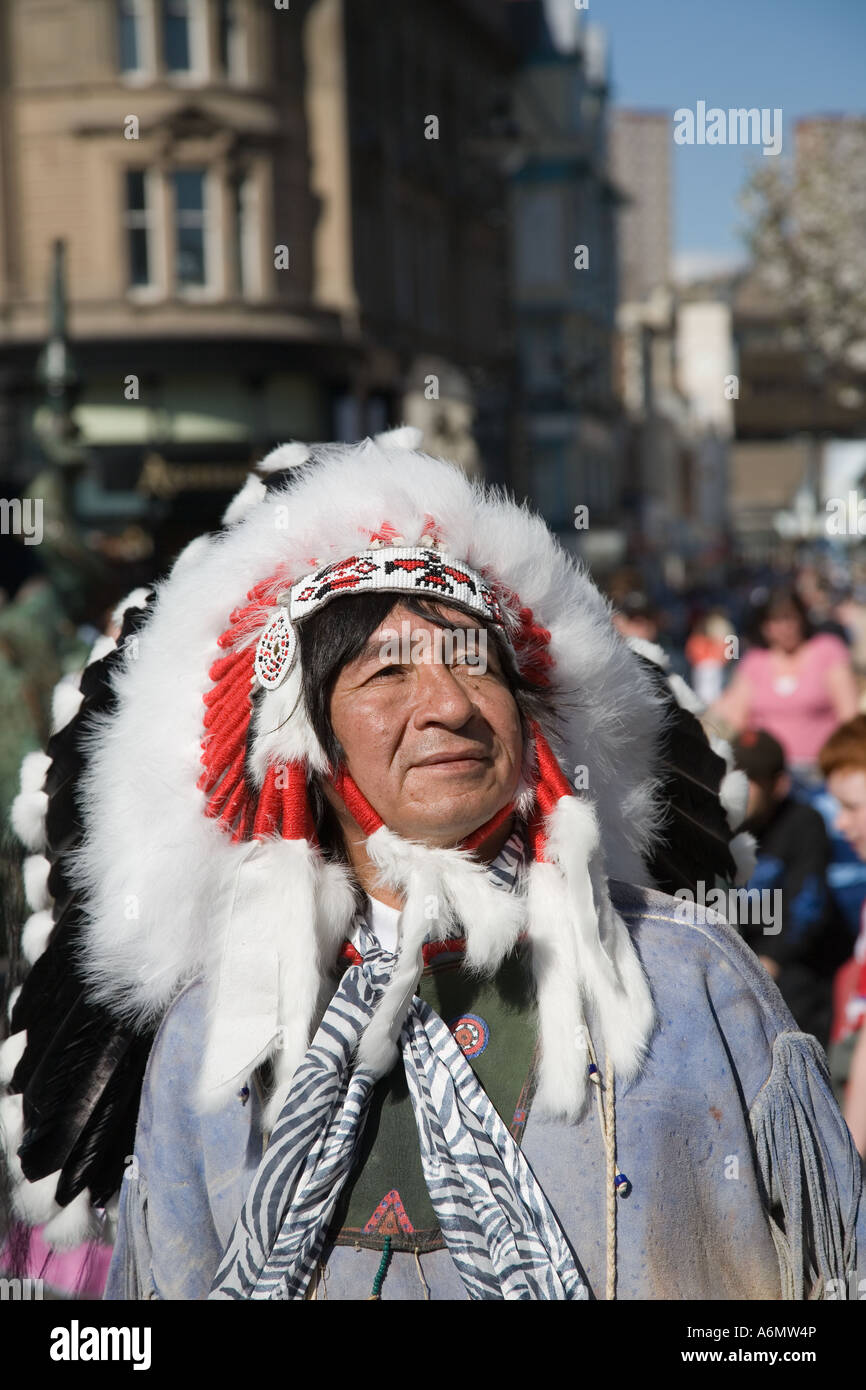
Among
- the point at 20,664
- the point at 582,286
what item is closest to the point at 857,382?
the point at 20,664

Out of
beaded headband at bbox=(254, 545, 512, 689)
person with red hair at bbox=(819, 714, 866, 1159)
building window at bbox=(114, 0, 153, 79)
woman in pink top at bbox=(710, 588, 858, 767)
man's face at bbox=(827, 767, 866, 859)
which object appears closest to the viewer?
beaded headband at bbox=(254, 545, 512, 689)

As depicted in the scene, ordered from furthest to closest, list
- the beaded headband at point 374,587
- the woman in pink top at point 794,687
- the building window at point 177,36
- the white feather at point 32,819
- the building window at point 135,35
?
the building window at point 177,36 → the building window at point 135,35 → the woman in pink top at point 794,687 → the white feather at point 32,819 → the beaded headband at point 374,587

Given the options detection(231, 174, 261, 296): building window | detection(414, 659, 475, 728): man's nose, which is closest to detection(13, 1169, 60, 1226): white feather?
detection(414, 659, 475, 728): man's nose

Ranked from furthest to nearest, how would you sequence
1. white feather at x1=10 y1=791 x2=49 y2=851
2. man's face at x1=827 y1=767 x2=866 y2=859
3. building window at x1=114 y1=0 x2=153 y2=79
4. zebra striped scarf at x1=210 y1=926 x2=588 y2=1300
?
building window at x1=114 y1=0 x2=153 y2=79
man's face at x1=827 y1=767 x2=866 y2=859
white feather at x1=10 y1=791 x2=49 y2=851
zebra striped scarf at x1=210 y1=926 x2=588 y2=1300

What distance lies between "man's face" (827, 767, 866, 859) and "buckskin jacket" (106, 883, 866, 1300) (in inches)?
87.2

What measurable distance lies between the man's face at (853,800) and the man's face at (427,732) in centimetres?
233

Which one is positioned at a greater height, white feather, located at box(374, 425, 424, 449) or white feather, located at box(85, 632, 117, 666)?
white feather, located at box(374, 425, 424, 449)

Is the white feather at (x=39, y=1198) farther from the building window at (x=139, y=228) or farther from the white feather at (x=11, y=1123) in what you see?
the building window at (x=139, y=228)

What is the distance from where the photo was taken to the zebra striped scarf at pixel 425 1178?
5.67ft

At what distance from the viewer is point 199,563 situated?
218cm

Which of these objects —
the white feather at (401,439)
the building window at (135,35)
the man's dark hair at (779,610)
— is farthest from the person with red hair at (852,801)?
the building window at (135,35)

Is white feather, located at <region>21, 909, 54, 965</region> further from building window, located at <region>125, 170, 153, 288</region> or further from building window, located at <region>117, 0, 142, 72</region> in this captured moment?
building window, located at <region>117, 0, 142, 72</region>

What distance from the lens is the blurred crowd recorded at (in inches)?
150

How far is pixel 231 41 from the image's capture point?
21.6m
